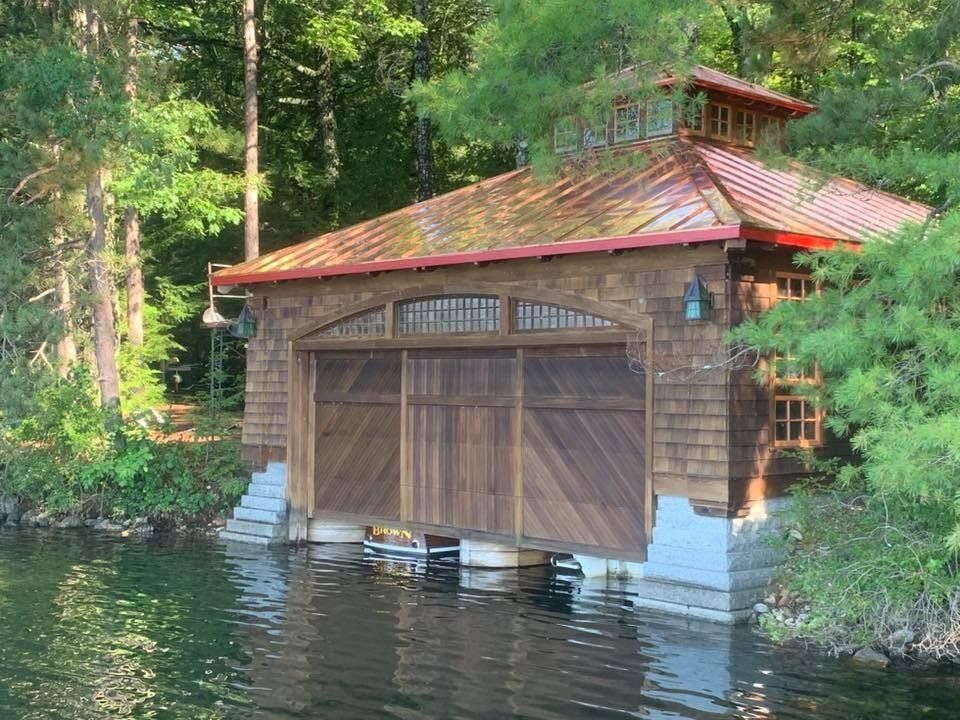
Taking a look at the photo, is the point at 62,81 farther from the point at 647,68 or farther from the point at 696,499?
the point at 696,499

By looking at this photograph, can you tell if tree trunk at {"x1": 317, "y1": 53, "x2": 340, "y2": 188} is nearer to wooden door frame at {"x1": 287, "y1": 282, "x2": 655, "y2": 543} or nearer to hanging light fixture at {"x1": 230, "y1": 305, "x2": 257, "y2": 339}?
hanging light fixture at {"x1": 230, "y1": 305, "x2": 257, "y2": 339}

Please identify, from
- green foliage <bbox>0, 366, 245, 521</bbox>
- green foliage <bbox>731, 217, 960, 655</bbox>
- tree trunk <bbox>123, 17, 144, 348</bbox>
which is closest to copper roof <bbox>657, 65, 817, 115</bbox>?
green foliage <bbox>731, 217, 960, 655</bbox>

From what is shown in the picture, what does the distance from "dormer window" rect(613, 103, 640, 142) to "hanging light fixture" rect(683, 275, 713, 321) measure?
3717mm

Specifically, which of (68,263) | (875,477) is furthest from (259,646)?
(68,263)

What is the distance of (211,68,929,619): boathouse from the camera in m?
9.33

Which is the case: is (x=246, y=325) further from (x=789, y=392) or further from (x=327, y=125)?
(x=327, y=125)

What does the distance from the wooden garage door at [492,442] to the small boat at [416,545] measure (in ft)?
1.74

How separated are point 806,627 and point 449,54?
757 inches

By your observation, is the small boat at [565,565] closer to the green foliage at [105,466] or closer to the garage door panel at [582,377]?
the garage door panel at [582,377]

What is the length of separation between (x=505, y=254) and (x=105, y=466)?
7.70m

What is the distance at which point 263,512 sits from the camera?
44.6 ft

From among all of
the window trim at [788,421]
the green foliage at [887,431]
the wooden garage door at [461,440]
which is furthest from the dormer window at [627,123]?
the green foliage at [887,431]

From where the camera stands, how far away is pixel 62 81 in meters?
15.1

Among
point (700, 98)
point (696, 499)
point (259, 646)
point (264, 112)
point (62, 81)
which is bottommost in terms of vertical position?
point (259, 646)
